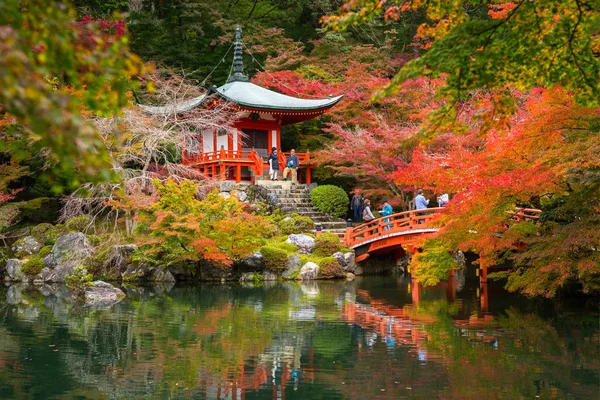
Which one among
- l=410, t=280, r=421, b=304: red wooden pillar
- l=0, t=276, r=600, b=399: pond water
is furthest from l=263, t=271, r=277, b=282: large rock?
l=410, t=280, r=421, b=304: red wooden pillar

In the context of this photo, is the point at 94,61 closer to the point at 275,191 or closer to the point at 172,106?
the point at 172,106

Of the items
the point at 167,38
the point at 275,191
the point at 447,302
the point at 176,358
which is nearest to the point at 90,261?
the point at 275,191

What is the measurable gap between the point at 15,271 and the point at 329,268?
851 centimetres

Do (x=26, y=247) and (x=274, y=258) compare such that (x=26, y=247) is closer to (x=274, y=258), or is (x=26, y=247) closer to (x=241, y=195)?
(x=241, y=195)

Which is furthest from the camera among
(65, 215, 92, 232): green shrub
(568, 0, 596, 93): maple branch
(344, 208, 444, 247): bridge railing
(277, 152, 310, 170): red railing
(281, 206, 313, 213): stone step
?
(277, 152, 310, 170): red railing

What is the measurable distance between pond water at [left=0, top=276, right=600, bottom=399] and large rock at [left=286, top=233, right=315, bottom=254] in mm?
4109

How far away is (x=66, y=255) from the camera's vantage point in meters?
19.1

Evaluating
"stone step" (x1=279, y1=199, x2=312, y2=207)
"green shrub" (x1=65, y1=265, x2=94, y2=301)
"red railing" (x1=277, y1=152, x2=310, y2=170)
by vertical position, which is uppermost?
"red railing" (x1=277, y1=152, x2=310, y2=170)

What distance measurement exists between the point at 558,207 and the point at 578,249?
108 centimetres

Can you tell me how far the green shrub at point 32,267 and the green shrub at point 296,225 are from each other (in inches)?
265

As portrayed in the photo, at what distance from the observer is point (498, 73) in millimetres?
6043

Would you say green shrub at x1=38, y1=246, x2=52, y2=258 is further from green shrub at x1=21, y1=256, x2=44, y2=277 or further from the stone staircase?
the stone staircase

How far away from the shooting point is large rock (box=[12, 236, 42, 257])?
20484 mm

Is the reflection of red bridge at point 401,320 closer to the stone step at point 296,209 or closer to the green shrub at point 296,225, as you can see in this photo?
the green shrub at point 296,225
